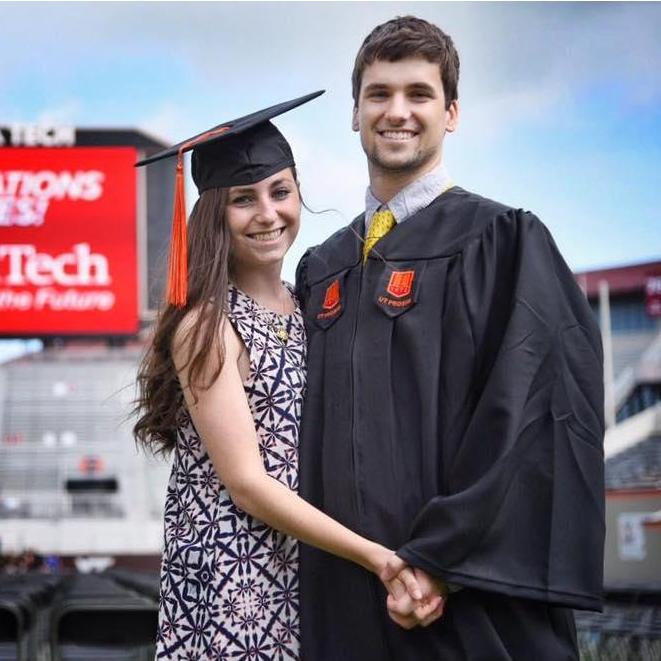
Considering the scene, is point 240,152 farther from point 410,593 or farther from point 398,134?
point 410,593

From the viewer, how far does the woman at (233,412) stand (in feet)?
6.30

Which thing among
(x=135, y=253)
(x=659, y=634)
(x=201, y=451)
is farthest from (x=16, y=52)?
(x=201, y=451)

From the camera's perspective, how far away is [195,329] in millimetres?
1949

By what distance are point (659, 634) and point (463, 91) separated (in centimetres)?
333

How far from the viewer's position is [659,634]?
418 cm

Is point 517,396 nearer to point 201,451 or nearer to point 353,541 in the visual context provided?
point 353,541

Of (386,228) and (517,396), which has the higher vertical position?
(386,228)

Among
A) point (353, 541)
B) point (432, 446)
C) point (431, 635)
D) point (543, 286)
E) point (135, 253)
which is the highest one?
point (135, 253)

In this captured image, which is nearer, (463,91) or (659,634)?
(659,634)

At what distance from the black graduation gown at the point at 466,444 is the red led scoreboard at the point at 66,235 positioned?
19.3ft

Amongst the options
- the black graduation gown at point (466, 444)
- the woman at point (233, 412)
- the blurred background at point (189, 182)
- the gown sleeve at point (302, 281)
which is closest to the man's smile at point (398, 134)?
the black graduation gown at point (466, 444)

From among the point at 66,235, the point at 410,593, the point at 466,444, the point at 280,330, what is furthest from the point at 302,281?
the point at 66,235

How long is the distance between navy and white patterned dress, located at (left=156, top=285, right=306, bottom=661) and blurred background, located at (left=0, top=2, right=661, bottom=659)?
3.49m

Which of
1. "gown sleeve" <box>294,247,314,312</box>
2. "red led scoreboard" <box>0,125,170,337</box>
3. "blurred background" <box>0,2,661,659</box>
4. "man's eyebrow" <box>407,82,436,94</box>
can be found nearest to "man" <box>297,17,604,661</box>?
"man's eyebrow" <box>407,82,436,94</box>
